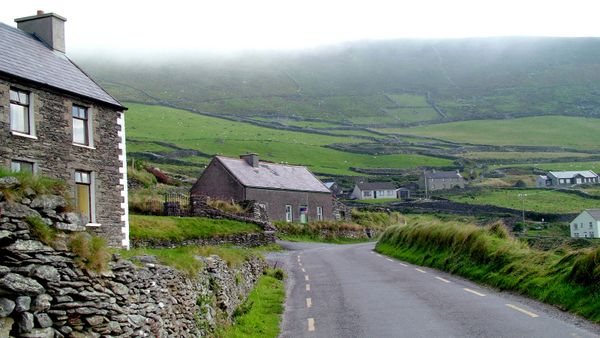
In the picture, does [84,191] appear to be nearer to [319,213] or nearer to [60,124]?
[60,124]

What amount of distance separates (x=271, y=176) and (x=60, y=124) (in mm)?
44841

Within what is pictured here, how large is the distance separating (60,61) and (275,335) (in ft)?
52.3

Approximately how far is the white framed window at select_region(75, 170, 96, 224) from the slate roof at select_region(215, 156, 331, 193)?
3691 cm

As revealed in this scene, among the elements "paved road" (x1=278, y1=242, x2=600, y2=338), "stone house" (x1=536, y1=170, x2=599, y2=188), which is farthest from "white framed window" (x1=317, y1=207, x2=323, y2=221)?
"stone house" (x1=536, y1=170, x2=599, y2=188)

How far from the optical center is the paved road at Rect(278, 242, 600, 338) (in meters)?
13.4

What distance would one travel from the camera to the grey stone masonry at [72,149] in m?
20.9

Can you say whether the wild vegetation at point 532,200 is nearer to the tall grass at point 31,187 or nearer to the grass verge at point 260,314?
the grass verge at point 260,314

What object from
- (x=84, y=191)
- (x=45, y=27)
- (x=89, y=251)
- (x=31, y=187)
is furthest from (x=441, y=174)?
(x=31, y=187)

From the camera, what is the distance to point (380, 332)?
45.6 feet

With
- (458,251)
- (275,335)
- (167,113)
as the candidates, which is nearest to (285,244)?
(458,251)

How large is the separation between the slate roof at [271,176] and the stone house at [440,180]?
55.2m

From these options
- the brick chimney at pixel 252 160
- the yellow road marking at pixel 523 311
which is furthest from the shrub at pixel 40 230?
the brick chimney at pixel 252 160

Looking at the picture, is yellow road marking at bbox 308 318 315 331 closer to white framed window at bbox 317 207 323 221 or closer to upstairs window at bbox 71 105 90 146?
upstairs window at bbox 71 105 90 146

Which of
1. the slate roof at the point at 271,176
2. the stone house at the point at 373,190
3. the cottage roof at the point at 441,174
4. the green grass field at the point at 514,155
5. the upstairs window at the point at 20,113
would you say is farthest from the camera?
the green grass field at the point at 514,155
